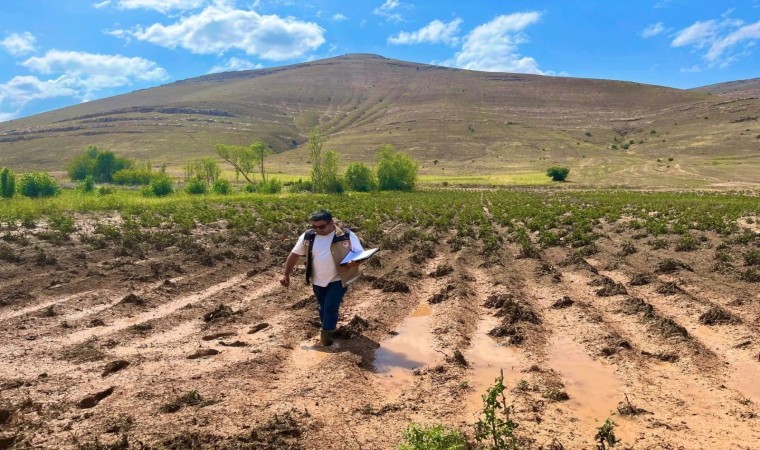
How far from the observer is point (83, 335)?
8.16 m

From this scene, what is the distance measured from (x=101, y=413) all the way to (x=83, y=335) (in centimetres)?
365

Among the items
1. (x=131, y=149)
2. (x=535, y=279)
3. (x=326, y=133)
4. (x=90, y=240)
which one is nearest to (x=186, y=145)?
(x=131, y=149)

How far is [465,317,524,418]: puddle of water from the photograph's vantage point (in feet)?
19.5

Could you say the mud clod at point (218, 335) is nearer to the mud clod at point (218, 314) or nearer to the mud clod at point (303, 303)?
the mud clod at point (218, 314)

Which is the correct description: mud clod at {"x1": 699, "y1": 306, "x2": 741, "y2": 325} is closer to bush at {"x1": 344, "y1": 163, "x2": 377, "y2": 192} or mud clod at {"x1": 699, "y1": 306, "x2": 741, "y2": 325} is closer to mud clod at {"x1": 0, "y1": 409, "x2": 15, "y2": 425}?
mud clod at {"x1": 0, "y1": 409, "x2": 15, "y2": 425}

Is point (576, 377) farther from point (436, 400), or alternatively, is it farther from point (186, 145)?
point (186, 145)

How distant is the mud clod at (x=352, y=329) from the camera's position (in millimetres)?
8188

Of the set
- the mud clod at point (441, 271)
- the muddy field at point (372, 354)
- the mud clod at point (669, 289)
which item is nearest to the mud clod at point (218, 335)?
the muddy field at point (372, 354)

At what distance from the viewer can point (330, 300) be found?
7621mm

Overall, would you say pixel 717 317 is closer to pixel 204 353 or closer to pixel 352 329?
pixel 352 329

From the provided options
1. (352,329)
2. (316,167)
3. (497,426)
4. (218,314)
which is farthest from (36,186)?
(497,426)

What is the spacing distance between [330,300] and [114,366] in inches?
124

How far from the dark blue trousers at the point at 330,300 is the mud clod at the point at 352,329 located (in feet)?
1.28

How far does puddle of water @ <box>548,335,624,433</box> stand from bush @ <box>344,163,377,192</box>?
59916mm
